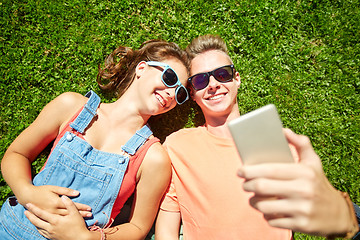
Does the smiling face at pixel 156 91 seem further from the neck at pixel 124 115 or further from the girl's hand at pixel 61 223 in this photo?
the girl's hand at pixel 61 223

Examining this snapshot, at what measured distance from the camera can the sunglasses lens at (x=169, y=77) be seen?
305 centimetres

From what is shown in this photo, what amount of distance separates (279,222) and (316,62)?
3.87 m

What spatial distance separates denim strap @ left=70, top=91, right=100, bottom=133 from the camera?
2879 mm

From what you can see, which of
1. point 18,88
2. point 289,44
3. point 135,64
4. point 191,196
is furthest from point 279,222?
point 18,88

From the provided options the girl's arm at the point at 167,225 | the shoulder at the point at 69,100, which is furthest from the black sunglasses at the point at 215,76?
the girl's arm at the point at 167,225

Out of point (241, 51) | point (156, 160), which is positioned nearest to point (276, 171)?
point (156, 160)

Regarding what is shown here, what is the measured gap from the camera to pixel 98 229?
2.77m

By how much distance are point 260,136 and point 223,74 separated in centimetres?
215

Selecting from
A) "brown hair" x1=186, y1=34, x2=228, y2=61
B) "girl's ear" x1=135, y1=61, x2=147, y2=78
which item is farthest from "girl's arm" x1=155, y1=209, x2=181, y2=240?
"brown hair" x1=186, y1=34, x2=228, y2=61

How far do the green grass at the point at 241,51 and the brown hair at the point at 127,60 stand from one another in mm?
213

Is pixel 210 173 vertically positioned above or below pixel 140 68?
below

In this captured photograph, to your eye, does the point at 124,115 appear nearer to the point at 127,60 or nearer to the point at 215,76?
the point at 127,60

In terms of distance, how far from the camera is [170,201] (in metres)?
3.12

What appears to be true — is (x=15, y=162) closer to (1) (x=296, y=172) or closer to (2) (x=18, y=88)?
(2) (x=18, y=88)
